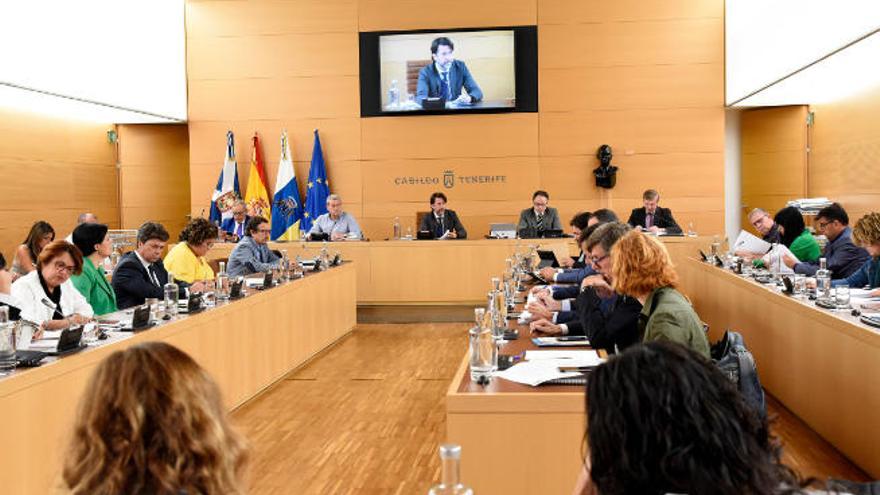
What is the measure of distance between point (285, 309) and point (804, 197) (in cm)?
743

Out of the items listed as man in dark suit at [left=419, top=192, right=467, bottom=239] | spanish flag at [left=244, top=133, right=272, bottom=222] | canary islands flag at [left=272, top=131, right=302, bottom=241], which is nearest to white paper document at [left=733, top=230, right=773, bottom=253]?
man in dark suit at [left=419, top=192, right=467, bottom=239]

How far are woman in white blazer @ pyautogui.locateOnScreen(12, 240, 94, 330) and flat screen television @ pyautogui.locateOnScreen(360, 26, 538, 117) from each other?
7182mm

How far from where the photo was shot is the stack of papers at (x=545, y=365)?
9.95 feet

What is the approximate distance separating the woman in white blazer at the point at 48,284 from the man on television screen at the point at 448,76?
7.25 metres

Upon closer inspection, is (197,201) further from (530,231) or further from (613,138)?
(613,138)

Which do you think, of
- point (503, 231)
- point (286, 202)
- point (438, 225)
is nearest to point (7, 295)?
point (503, 231)

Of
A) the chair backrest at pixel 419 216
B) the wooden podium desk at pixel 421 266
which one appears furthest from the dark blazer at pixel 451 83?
the wooden podium desk at pixel 421 266

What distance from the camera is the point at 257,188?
11.8 meters

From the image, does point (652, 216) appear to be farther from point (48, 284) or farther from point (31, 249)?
point (48, 284)

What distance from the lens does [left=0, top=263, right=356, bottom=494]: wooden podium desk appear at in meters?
3.23

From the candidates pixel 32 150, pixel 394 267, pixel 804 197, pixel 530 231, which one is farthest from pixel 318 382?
pixel 804 197

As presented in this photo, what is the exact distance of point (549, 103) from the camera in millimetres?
11398

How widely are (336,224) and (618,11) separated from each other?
14.9 feet

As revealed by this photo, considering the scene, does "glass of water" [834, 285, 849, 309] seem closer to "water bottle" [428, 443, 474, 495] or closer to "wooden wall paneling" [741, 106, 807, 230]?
"water bottle" [428, 443, 474, 495]
